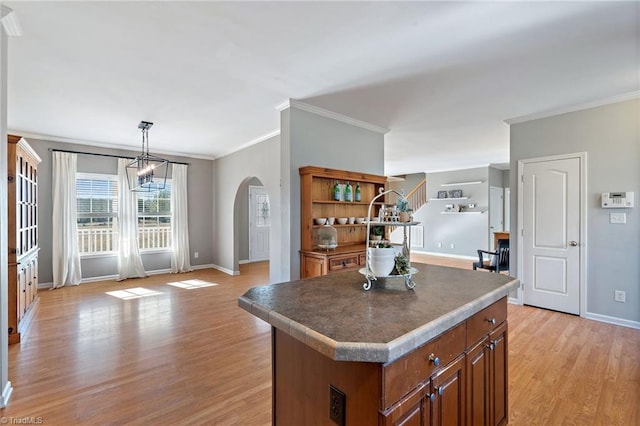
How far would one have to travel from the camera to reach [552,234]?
403 centimetres

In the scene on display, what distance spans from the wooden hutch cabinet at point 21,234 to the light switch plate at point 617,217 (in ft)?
21.7

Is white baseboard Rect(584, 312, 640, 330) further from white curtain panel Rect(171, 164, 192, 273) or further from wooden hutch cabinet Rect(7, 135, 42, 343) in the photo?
white curtain panel Rect(171, 164, 192, 273)

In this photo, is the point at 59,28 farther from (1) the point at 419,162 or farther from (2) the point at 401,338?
(1) the point at 419,162

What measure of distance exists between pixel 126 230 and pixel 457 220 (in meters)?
8.51

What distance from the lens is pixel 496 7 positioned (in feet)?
6.53

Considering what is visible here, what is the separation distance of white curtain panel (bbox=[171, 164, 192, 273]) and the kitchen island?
565cm

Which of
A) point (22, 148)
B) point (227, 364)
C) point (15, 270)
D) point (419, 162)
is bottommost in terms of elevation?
point (227, 364)

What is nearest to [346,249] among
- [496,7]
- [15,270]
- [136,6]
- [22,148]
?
[496,7]

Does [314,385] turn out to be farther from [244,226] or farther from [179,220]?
[244,226]

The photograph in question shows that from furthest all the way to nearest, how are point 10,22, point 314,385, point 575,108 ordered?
1. point 575,108
2. point 10,22
3. point 314,385

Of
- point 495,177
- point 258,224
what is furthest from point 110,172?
point 495,177

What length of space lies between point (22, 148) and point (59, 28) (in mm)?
2235

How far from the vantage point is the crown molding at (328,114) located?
372 centimetres

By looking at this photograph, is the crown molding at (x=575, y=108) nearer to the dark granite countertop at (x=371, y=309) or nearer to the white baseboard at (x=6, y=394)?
the dark granite countertop at (x=371, y=309)
